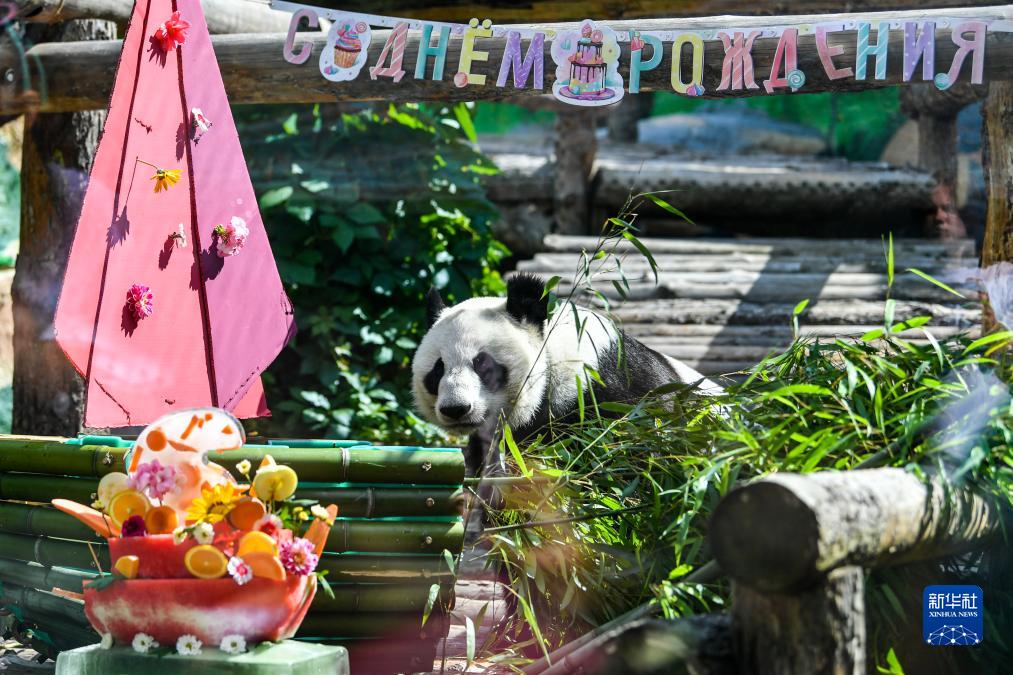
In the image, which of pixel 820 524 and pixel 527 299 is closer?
pixel 820 524

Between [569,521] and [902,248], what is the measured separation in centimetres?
530

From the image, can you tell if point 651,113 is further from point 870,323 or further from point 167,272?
point 167,272

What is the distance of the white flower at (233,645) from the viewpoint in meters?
1.92

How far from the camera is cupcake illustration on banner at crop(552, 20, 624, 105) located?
140 inches

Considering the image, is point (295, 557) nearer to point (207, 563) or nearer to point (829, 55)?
point (207, 563)

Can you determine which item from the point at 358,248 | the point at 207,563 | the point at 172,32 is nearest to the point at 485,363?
the point at 172,32

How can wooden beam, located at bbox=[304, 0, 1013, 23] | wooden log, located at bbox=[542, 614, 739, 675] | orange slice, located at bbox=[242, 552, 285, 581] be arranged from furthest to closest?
wooden beam, located at bbox=[304, 0, 1013, 23] → orange slice, located at bbox=[242, 552, 285, 581] → wooden log, located at bbox=[542, 614, 739, 675]

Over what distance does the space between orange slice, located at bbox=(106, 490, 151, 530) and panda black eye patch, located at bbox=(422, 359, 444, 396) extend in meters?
1.67

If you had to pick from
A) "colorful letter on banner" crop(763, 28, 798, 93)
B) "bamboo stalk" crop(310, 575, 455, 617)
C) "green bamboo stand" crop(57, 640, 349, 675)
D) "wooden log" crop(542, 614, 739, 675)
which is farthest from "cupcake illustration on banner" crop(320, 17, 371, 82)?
"wooden log" crop(542, 614, 739, 675)

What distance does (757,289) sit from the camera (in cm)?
656

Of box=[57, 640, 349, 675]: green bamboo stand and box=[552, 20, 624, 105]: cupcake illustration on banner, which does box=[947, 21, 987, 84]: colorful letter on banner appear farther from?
box=[57, 640, 349, 675]: green bamboo stand

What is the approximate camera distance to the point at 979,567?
239cm

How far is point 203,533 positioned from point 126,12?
9.93 feet

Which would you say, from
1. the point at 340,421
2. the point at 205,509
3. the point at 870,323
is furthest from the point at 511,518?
the point at 870,323
